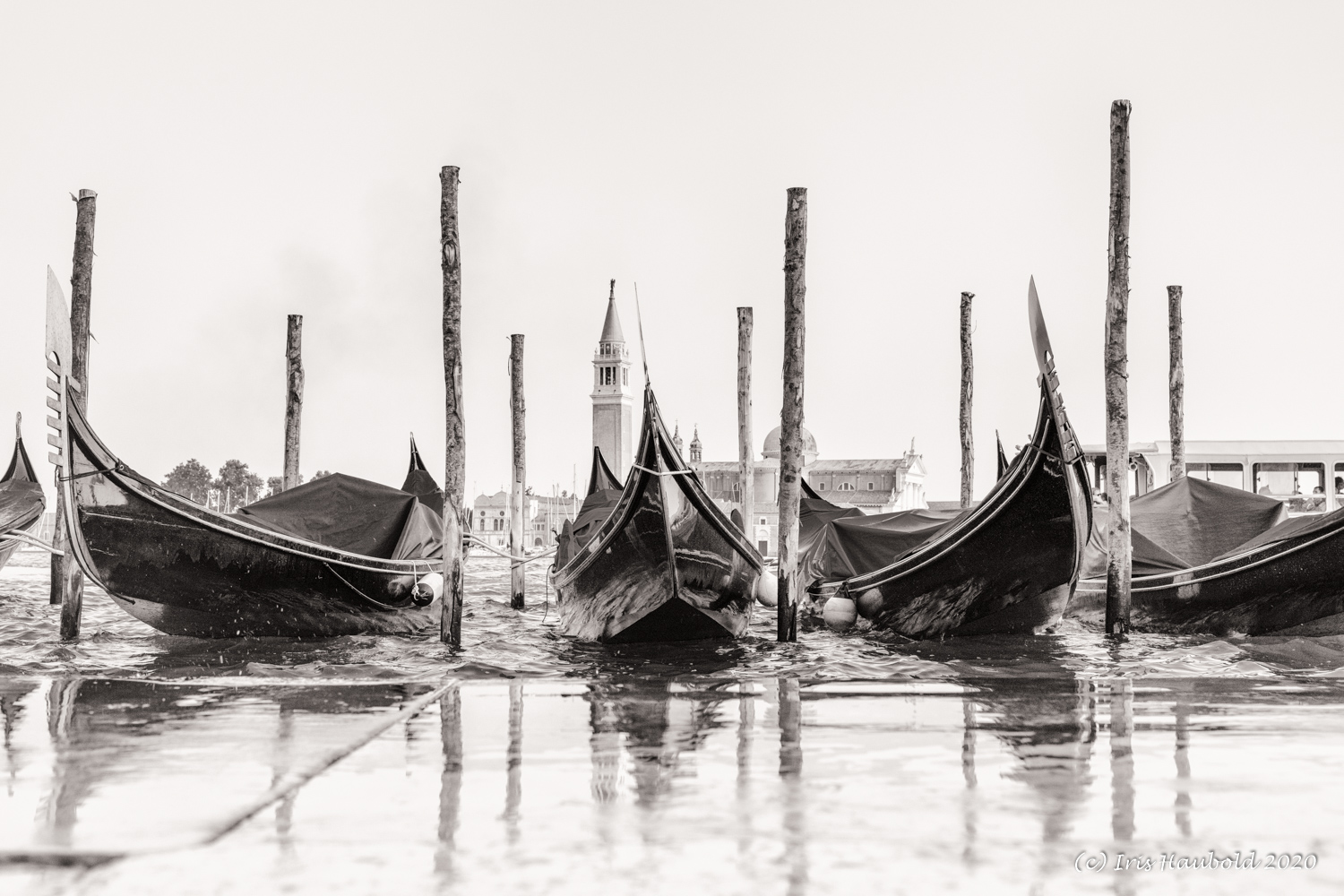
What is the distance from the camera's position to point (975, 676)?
5.59 m

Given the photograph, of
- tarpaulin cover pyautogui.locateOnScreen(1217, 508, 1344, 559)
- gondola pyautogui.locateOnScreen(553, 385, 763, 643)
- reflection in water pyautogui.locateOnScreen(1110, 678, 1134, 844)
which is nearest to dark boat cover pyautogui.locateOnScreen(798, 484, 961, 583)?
gondola pyautogui.locateOnScreen(553, 385, 763, 643)

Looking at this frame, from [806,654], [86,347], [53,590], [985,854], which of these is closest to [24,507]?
[53,590]

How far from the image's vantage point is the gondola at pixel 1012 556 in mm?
7340

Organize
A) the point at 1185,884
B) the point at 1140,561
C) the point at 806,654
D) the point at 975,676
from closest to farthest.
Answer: the point at 1185,884
the point at 975,676
the point at 806,654
the point at 1140,561

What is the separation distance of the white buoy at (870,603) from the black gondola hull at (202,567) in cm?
351

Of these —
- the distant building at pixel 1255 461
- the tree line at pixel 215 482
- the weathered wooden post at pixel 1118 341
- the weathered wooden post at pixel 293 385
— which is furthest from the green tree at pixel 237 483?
the weathered wooden post at pixel 1118 341

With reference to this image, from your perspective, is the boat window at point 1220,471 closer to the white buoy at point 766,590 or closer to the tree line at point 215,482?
the white buoy at point 766,590

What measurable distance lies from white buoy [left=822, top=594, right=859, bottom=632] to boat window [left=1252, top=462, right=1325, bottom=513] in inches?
849

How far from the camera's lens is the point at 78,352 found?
799cm

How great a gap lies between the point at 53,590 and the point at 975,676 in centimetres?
973

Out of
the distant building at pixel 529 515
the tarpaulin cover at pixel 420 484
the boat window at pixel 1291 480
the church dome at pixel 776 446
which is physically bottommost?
the distant building at pixel 529 515

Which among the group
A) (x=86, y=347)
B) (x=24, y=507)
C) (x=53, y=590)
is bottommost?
(x=53, y=590)

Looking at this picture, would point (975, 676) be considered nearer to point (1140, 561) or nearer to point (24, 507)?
point (1140, 561)

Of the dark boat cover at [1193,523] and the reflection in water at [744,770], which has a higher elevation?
the dark boat cover at [1193,523]
